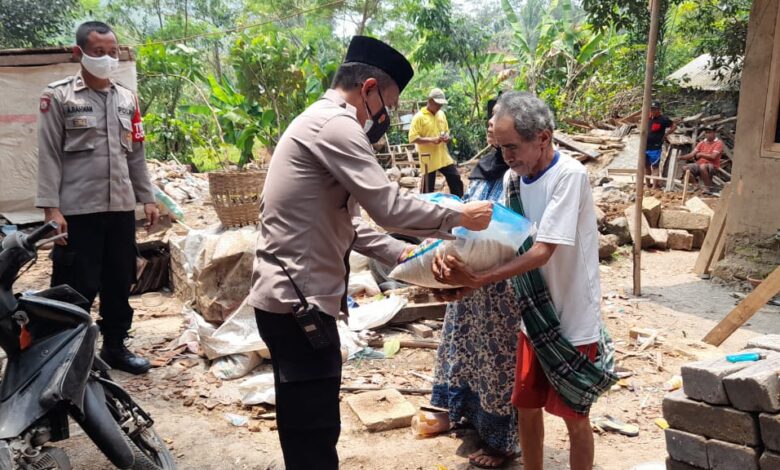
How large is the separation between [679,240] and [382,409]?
6.79m

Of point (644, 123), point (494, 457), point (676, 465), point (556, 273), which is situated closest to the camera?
point (556, 273)

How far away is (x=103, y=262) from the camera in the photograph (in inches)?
181

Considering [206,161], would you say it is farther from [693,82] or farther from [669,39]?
[669,39]

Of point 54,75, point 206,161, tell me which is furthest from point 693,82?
point 54,75

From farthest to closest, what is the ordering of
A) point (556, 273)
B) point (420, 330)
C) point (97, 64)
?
point (420, 330) → point (97, 64) → point (556, 273)

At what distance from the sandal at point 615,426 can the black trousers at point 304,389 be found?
7.29ft

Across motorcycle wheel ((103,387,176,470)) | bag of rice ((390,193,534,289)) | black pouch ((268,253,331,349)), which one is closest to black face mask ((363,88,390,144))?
bag of rice ((390,193,534,289))

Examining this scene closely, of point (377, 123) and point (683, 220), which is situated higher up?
point (377, 123)

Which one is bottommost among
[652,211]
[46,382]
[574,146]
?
[652,211]

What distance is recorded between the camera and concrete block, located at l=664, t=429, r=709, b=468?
294 centimetres

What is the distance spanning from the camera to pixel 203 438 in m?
4.00

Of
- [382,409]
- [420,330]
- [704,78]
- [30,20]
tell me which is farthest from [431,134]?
[704,78]

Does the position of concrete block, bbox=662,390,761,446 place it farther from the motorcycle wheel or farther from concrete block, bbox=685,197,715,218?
concrete block, bbox=685,197,715,218

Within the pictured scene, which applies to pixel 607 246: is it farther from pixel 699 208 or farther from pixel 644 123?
pixel 699 208
